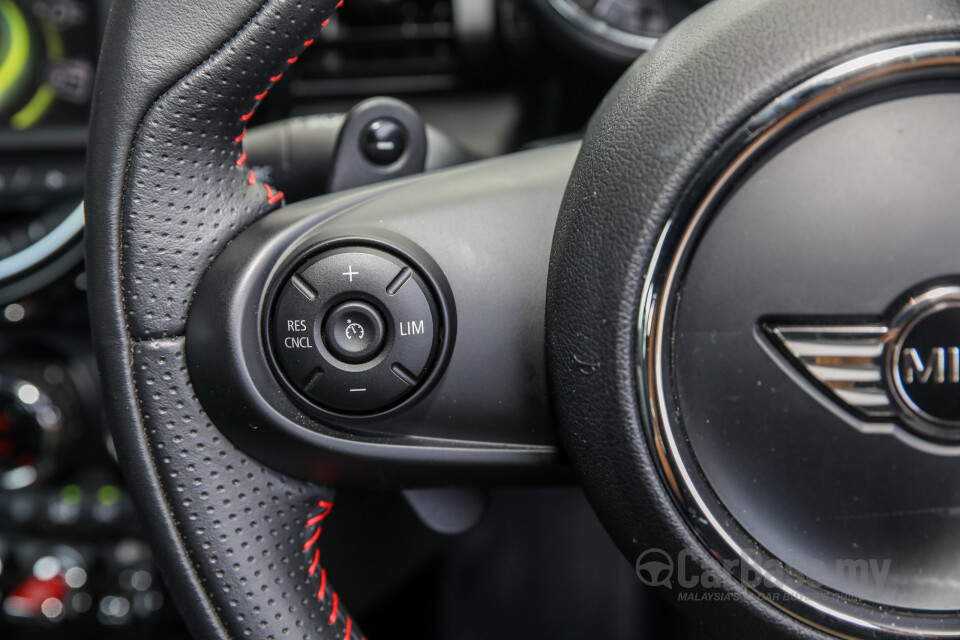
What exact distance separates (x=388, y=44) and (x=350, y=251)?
66 cm

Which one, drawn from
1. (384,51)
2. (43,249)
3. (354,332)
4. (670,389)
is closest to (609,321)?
(670,389)

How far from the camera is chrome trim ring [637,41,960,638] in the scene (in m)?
0.49

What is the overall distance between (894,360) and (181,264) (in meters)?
0.45

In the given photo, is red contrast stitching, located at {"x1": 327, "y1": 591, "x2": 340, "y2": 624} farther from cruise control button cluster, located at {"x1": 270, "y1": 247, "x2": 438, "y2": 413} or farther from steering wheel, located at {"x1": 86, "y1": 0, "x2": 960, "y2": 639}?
cruise control button cluster, located at {"x1": 270, "y1": 247, "x2": 438, "y2": 413}

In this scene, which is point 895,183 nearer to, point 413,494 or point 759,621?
point 759,621

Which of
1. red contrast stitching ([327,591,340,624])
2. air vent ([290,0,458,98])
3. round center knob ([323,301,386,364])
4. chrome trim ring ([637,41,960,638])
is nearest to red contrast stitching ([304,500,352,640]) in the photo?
red contrast stitching ([327,591,340,624])

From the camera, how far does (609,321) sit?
0.52m

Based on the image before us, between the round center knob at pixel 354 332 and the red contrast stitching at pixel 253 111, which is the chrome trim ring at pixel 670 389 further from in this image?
the red contrast stitching at pixel 253 111

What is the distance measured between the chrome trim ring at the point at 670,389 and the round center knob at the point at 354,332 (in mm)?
173

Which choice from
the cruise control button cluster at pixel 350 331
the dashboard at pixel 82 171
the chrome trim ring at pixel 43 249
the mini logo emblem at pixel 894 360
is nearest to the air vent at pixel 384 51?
the dashboard at pixel 82 171

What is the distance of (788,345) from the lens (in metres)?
0.53

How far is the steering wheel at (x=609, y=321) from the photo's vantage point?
51cm

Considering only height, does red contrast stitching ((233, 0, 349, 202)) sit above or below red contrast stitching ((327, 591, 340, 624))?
above

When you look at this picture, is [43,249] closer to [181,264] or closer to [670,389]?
[181,264]
